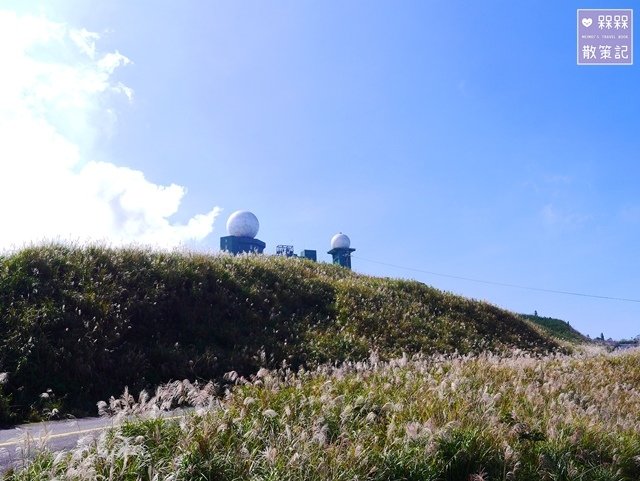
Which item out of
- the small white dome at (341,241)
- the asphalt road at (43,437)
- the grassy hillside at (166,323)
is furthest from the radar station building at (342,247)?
the asphalt road at (43,437)

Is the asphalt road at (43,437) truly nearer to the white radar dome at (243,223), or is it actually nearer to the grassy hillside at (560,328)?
the grassy hillside at (560,328)

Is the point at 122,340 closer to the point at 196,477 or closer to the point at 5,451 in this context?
the point at 5,451

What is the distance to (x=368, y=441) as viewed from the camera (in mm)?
5395

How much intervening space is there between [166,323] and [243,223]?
68526 millimetres

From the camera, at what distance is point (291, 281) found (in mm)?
19328

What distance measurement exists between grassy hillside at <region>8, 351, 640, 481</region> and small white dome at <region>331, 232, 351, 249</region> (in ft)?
269

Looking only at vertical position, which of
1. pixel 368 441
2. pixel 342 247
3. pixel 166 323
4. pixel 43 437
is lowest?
pixel 368 441

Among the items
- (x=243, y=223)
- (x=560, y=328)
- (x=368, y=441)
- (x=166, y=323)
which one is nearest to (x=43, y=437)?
(x=368, y=441)

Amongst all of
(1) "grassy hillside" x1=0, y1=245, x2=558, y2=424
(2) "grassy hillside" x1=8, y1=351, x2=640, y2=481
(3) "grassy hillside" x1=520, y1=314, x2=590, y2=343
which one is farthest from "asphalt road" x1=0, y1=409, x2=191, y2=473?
(3) "grassy hillside" x1=520, y1=314, x2=590, y2=343

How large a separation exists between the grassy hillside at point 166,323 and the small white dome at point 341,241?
69.0 metres

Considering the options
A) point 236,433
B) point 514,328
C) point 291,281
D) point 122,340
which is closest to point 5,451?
point 236,433

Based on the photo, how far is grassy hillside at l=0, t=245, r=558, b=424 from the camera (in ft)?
35.3

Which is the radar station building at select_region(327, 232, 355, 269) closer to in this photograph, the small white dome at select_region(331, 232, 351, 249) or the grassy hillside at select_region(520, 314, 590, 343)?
the small white dome at select_region(331, 232, 351, 249)

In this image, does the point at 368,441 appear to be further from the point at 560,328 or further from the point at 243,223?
the point at 243,223
